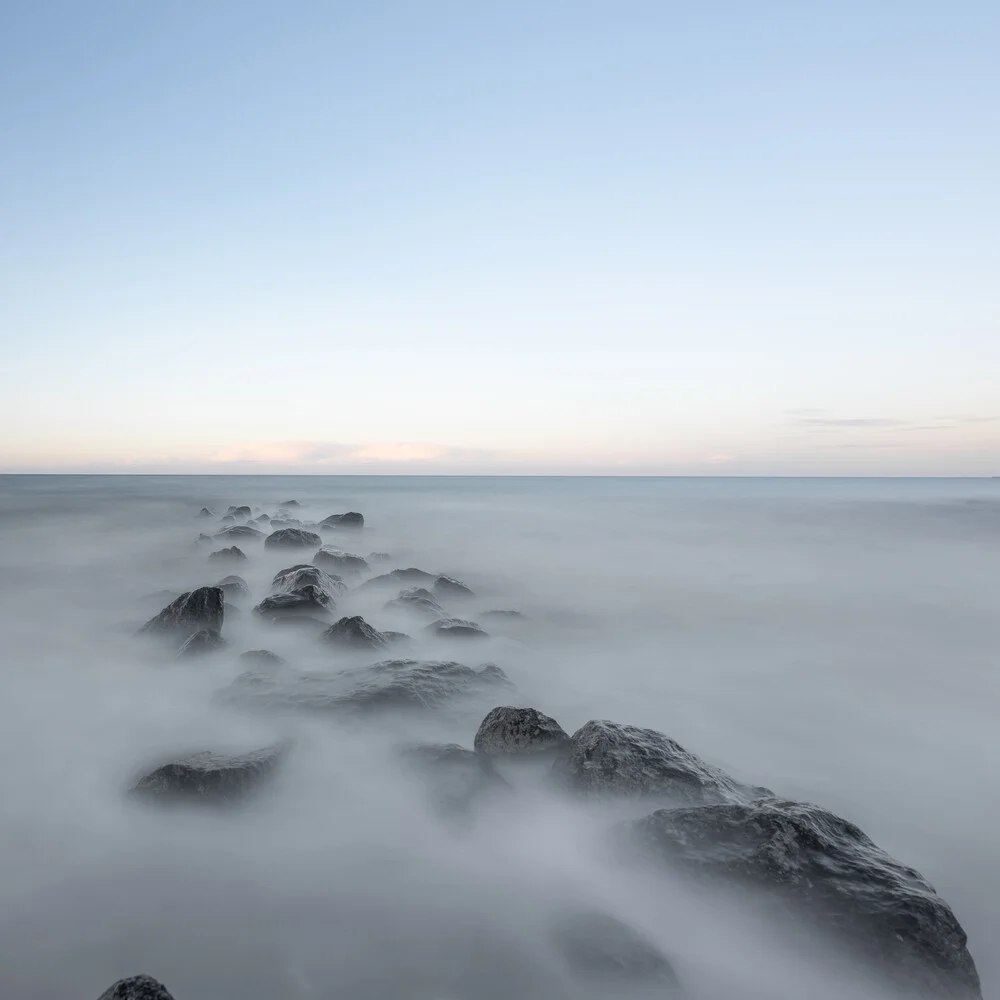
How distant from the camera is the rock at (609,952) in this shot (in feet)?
10.5

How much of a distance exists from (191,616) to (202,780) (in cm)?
481

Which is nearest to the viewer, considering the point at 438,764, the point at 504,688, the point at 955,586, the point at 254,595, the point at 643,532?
the point at 438,764

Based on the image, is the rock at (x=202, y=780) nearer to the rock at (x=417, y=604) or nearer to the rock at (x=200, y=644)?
the rock at (x=200, y=644)

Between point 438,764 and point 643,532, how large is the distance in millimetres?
25997

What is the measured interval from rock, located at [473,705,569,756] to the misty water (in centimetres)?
26

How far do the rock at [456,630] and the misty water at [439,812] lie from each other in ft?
1.20

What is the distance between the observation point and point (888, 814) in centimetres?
522

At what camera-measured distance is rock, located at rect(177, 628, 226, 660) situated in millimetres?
7934

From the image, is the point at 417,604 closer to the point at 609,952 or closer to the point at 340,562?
the point at 340,562

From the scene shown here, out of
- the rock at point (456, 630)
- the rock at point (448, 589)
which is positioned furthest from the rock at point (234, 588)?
the rock at point (456, 630)

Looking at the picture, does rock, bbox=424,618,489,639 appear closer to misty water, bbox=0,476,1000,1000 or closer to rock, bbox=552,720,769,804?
misty water, bbox=0,476,1000,1000

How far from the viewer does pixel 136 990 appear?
7.83 feet

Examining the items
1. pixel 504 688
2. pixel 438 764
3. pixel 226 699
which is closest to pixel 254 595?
pixel 226 699

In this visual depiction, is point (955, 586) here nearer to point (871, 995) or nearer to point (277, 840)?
point (871, 995)
